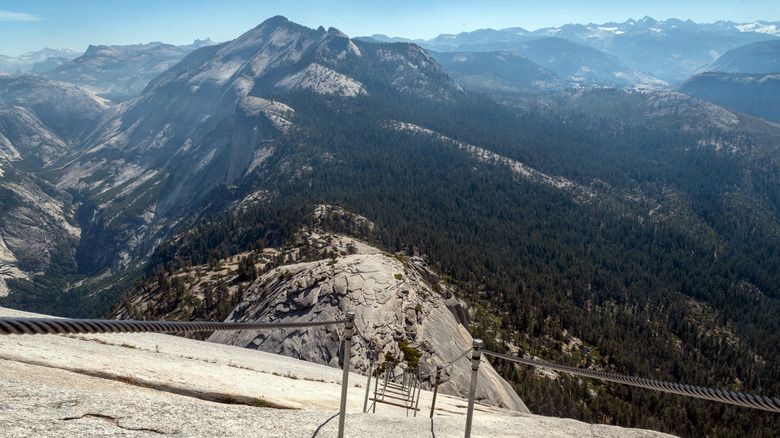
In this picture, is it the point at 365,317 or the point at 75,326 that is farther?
the point at 365,317

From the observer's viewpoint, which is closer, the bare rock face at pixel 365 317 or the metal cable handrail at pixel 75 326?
the metal cable handrail at pixel 75 326

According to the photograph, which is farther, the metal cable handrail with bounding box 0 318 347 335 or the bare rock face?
the bare rock face

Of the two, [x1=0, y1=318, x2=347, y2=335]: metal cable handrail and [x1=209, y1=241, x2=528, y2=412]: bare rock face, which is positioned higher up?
[x1=0, y1=318, x2=347, y2=335]: metal cable handrail

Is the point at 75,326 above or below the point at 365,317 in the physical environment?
above

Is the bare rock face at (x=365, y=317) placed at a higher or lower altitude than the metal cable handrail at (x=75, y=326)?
lower

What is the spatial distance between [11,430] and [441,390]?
27.4 metres

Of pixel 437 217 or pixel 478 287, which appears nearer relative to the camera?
pixel 478 287

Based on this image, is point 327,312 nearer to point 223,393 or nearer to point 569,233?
point 223,393

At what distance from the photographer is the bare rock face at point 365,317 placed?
33.5 m

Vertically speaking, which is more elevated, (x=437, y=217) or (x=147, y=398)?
(x=147, y=398)

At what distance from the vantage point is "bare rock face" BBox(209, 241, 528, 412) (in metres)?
33.5

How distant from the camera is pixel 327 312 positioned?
3788cm

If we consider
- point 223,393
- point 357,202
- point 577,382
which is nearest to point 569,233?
point 357,202

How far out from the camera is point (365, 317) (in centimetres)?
3691
